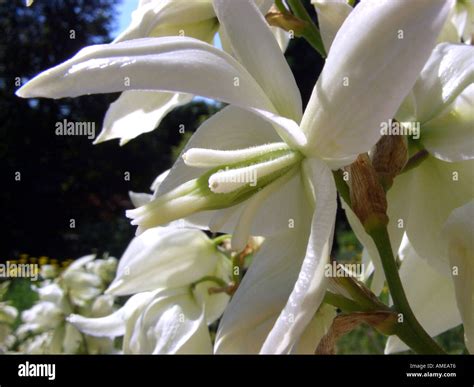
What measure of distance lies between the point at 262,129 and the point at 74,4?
35.0 ft

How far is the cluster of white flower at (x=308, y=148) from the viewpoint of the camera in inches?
17.0

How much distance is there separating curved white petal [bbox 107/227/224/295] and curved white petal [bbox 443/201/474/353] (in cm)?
42

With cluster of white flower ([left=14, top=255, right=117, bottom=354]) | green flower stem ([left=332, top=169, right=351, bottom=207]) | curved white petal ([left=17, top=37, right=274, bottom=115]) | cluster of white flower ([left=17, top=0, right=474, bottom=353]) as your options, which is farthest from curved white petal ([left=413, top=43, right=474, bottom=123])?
cluster of white flower ([left=14, top=255, right=117, bottom=354])

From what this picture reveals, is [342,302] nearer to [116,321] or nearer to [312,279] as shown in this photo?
[312,279]

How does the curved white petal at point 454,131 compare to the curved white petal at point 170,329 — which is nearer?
the curved white petal at point 454,131

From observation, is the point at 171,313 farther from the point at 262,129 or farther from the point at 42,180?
the point at 42,180

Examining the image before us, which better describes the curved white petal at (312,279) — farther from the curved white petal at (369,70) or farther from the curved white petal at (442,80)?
the curved white petal at (442,80)

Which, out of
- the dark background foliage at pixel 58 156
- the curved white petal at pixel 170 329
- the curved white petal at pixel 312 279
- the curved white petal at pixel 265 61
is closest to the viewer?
the curved white petal at pixel 312 279

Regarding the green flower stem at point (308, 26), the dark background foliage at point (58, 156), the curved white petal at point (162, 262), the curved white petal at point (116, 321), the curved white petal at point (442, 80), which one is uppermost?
the green flower stem at point (308, 26)

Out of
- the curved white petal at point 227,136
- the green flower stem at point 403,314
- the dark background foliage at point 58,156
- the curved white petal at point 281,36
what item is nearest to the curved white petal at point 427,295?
the green flower stem at point 403,314

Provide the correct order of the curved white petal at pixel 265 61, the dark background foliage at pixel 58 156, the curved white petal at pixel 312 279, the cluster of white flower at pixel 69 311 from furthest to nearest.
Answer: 1. the dark background foliage at pixel 58 156
2. the cluster of white flower at pixel 69 311
3. the curved white petal at pixel 265 61
4. the curved white petal at pixel 312 279

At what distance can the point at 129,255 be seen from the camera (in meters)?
0.87

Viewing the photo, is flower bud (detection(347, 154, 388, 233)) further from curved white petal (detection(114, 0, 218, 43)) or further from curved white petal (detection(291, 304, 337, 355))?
curved white petal (detection(114, 0, 218, 43))
